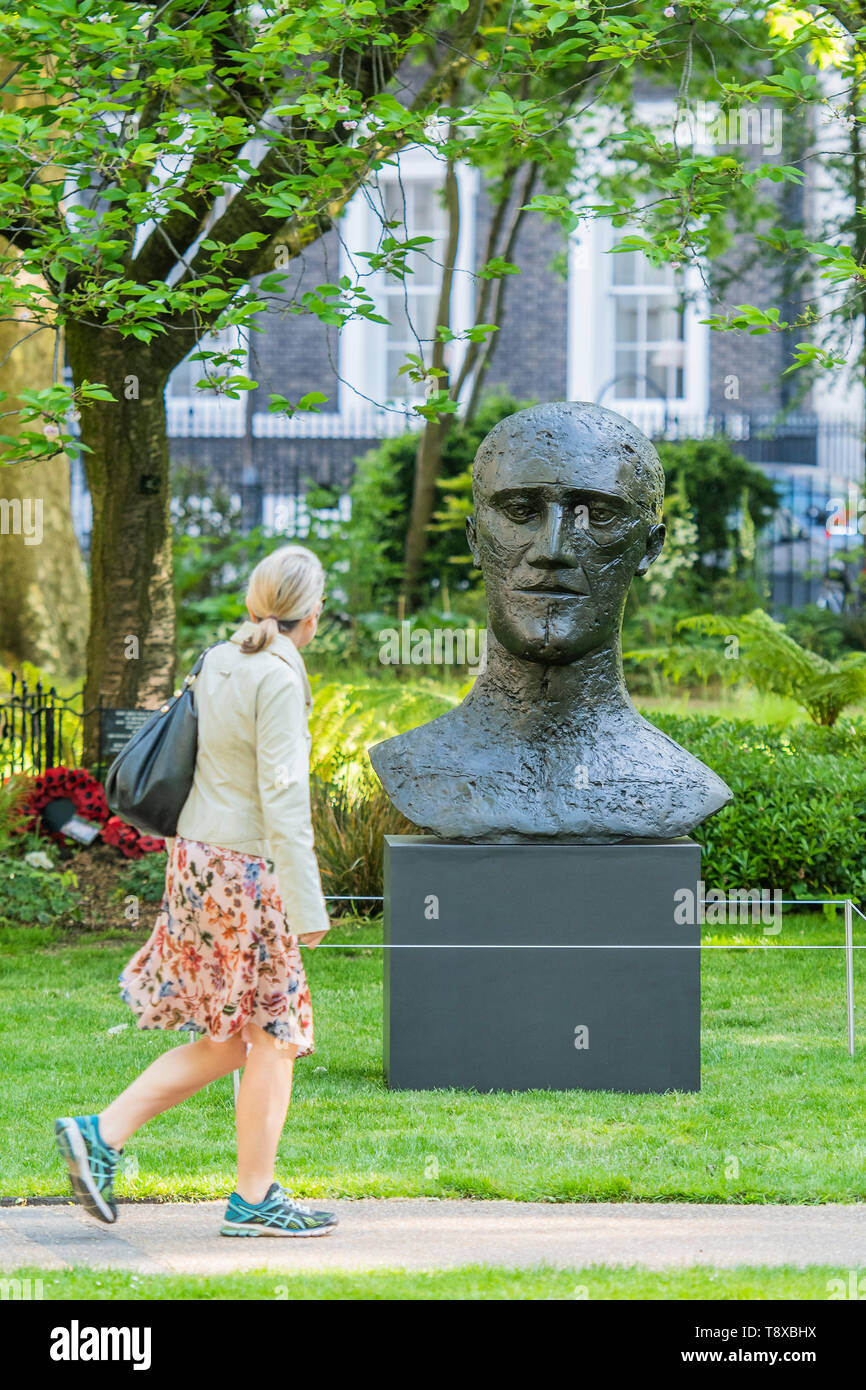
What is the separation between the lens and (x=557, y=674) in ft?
20.7

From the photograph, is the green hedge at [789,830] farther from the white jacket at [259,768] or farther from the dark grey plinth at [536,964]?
the white jacket at [259,768]

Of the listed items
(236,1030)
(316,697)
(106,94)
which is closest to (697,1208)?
(236,1030)

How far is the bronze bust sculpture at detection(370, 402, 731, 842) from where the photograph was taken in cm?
613

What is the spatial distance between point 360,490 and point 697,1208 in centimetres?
1559

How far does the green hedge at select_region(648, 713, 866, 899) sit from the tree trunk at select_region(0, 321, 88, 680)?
754 centimetres

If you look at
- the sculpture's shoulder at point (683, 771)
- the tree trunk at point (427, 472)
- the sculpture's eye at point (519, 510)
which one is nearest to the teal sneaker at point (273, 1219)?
the sculpture's shoulder at point (683, 771)

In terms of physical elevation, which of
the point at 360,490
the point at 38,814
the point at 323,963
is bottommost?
the point at 323,963

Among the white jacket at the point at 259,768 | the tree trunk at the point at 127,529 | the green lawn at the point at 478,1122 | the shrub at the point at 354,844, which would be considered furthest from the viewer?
the tree trunk at the point at 127,529

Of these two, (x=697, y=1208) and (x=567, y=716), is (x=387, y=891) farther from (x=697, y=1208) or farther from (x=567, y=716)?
(x=697, y=1208)

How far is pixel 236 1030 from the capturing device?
4496 millimetres

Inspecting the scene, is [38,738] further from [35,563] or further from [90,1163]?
[90,1163]

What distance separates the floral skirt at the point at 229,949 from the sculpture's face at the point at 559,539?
2.03 metres

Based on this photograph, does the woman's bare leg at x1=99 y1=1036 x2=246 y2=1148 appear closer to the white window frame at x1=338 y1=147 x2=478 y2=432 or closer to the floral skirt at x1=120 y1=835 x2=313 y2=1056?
the floral skirt at x1=120 y1=835 x2=313 y2=1056

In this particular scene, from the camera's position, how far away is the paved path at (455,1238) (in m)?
4.44
